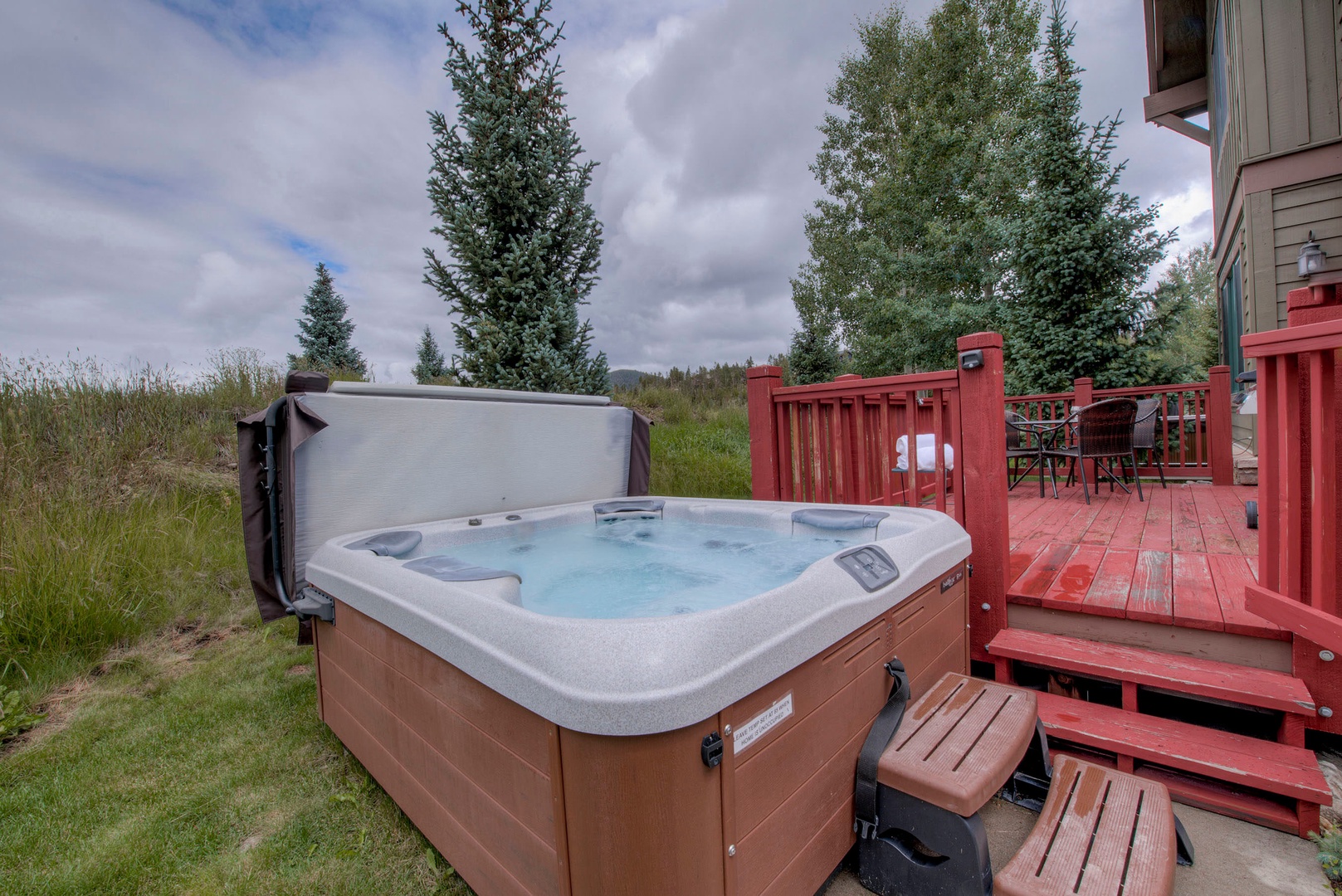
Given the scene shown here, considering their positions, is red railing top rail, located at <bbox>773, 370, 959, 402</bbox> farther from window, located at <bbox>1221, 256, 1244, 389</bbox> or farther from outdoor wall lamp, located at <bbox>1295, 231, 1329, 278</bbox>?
window, located at <bbox>1221, 256, 1244, 389</bbox>

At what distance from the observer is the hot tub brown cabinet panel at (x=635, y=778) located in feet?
2.97

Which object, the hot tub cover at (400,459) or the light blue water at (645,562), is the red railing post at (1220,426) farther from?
the hot tub cover at (400,459)

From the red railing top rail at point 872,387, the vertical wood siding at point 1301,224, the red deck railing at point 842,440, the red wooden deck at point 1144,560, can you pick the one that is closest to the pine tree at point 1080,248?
the vertical wood siding at point 1301,224

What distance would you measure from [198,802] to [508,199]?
5098 millimetres

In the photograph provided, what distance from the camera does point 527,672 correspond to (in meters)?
0.98

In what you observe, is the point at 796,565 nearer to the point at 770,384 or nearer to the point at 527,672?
the point at 770,384

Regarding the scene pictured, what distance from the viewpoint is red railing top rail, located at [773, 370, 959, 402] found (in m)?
2.30

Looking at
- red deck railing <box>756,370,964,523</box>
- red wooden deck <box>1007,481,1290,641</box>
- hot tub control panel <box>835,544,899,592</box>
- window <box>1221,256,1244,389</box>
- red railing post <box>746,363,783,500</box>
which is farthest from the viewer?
window <box>1221,256,1244,389</box>

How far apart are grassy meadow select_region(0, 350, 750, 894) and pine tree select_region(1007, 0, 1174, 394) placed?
307 inches

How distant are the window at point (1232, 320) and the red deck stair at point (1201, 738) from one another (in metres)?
5.25

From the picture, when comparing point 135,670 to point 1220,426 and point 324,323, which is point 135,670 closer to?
point 1220,426

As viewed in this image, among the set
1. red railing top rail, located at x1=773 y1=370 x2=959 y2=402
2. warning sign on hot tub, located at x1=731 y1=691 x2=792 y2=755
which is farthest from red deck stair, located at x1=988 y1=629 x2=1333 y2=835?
warning sign on hot tub, located at x1=731 y1=691 x2=792 y2=755

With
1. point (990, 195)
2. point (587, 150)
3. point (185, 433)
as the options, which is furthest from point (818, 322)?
point (185, 433)

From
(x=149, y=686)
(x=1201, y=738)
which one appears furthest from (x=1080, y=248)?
(x=149, y=686)
